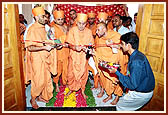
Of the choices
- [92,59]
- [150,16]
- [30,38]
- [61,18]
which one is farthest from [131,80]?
[61,18]

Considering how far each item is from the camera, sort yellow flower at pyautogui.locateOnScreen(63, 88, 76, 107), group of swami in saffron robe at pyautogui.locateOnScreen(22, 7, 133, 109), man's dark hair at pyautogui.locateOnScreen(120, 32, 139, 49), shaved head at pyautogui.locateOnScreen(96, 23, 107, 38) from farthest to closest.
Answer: yellow flower at pyautogui.locateOnScreen(63, 88, 76, 107) < shaved head at pyautogui.locateOnScreen(96, 23, 107, 38) < group of swami in saffron robe at pyautogui.locateOnScreen(22, 7, 133, 109) < man's dark hair at pyautogui.locateOnScreen(120, 32, 139, 49)

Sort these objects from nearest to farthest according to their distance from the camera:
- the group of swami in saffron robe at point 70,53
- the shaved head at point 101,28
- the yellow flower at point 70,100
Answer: the group of swami in saffron robe at point 70,53 → the shaved head at point 101,28 → the yellow flower at point 70,100

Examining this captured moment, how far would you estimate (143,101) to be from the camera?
8.61ft

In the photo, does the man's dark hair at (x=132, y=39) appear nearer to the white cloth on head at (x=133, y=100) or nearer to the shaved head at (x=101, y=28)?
the white cloth on head at (x=133, y=100)

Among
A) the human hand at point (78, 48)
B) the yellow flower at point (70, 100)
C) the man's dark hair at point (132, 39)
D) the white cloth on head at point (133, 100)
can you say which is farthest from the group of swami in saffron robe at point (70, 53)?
the man's dark hair at point (132, 39)

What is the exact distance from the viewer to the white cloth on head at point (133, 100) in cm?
253

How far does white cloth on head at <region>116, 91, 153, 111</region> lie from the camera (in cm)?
253

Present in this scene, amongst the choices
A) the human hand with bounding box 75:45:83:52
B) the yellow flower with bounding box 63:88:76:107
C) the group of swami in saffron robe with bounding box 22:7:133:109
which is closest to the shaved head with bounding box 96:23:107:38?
the group of swami in saffron robe with bounding box 22:7:133:109

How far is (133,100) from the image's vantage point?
102 inches

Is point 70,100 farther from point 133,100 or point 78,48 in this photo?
point 133,100

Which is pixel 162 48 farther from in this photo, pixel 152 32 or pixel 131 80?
pixel 131 80

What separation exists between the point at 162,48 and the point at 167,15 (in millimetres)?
673

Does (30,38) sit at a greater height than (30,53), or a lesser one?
greater

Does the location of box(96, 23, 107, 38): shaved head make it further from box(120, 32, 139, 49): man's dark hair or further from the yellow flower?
the yellow flower
